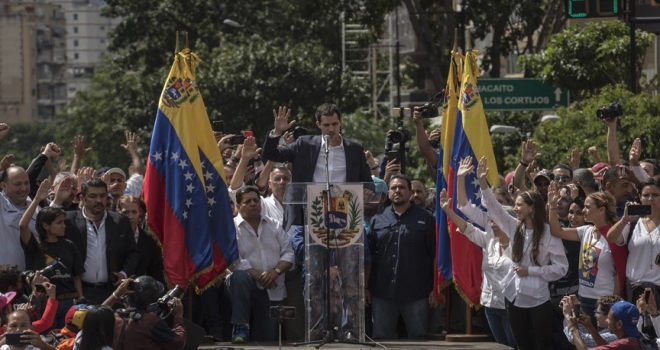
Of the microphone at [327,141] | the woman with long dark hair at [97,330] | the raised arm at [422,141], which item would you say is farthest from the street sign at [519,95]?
the woman with long dark hair at [97,330]

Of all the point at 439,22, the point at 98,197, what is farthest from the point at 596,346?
the point at 439,22

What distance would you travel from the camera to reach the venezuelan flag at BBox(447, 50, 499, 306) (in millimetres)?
14719

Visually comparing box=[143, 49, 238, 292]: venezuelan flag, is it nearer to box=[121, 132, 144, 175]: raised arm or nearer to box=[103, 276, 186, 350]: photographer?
box=[121, 132, 144, 175]: raised arm

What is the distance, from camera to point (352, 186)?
13.3 m

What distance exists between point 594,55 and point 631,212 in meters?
15.0

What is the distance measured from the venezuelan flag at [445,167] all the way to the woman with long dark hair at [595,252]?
1.60m

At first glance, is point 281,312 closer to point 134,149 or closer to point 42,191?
point 42,191

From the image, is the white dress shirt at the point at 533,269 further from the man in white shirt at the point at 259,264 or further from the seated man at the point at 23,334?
the seated man at the point at 23,334

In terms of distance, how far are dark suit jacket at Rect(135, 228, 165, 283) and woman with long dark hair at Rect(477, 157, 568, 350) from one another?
3230 mm

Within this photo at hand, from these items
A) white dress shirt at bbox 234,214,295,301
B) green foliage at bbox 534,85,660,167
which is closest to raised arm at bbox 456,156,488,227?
white dress shirt at bbox 234,214,295,301

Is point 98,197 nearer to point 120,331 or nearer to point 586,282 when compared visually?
point 120,331

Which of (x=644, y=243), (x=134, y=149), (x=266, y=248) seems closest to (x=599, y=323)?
(x=644, y=243)

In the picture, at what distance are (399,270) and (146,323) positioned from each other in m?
3.45

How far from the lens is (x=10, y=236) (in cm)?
1404
